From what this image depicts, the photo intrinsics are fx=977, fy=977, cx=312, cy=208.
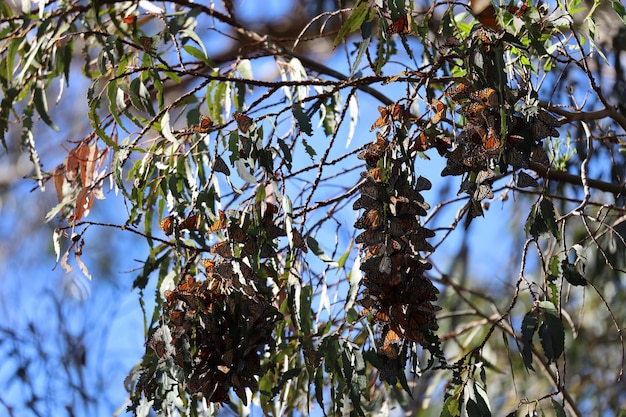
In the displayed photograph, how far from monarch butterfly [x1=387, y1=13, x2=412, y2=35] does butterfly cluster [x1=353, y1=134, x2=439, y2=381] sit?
0.26 m

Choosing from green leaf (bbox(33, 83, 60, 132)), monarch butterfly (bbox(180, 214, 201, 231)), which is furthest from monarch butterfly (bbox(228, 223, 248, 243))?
green leaf (bbox(33, 83, 60, 132))

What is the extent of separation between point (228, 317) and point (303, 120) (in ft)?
0.98

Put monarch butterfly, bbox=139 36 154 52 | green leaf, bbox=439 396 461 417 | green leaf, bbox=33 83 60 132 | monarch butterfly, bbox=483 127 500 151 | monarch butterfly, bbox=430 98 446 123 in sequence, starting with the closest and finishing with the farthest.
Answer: monarch butterfly, bbox=483 127 500 151, monarch butterfly, bbox=430 98 446 123, green leaf, bbox=439 396 461 417, monarch butterfly, bbox=139 36 154 52, green leaf, bbox=33 83 60 132

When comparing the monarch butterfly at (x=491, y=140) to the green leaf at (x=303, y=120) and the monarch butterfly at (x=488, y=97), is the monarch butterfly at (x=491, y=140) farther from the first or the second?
the green leaf at (x=303, y=120)

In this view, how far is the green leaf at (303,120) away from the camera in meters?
1.37

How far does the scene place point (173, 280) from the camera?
5.36 feet

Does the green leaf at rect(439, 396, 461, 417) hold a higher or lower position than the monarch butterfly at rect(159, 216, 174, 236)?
lower

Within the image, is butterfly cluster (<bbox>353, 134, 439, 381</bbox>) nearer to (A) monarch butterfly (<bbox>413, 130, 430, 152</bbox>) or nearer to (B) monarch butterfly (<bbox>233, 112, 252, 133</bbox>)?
(A) monarch butterfly (<bbox>413, 130, 430, 152</bbox>)

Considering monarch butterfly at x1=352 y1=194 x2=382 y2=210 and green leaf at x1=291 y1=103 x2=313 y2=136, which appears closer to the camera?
monarch butterfly at x1=352 y1=194 x2=382 y2=210

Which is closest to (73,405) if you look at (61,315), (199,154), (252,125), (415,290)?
(61,315)

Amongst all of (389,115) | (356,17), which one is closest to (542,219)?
(389,115)

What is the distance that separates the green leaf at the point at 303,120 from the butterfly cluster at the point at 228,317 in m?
0.14

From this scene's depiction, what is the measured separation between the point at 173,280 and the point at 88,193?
21 cm

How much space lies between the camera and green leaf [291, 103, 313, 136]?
137 cm
